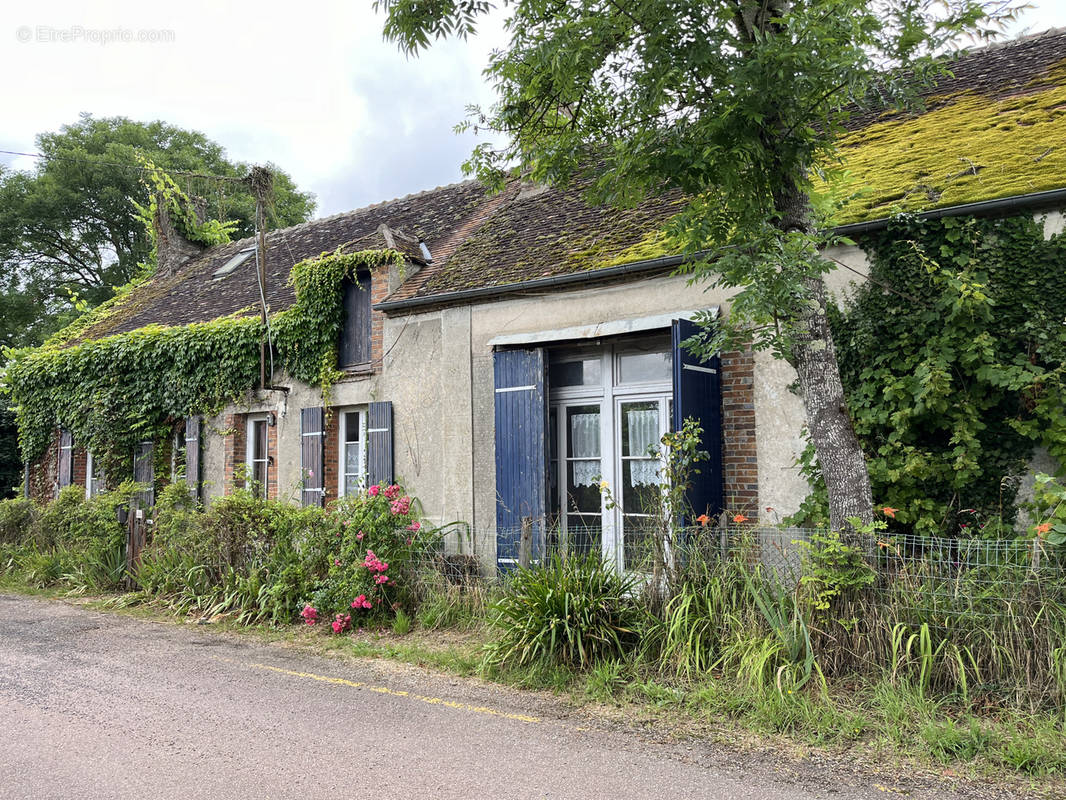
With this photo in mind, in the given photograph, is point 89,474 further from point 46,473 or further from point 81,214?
point 81,214

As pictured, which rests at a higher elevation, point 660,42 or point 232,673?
point 660,42

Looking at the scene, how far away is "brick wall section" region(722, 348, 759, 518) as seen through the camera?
7.45m

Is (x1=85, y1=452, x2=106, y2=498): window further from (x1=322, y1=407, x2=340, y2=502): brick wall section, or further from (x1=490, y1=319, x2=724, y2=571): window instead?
(x1=490, y1=319, x2=724, y2=571): window

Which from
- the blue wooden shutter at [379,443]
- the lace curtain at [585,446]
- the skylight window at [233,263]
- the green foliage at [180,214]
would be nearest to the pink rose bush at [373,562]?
the lace curtain at [585,446]

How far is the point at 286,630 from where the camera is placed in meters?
8.11

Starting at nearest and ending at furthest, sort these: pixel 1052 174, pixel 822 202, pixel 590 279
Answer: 1. pixel 822 202
2. pixel 1052 174
3. pixel 590 279

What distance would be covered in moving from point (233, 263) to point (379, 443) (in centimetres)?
874

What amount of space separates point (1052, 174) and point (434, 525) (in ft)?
23.4

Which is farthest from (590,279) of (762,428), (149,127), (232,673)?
(149,127)

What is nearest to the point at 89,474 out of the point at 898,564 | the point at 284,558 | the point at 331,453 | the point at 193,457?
the point at 193,457

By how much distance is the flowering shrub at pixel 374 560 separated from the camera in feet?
26.1

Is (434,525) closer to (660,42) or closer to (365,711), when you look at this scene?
(365,711)

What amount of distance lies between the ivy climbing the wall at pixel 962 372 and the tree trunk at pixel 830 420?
33.9 inches

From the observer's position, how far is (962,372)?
20.6ft
